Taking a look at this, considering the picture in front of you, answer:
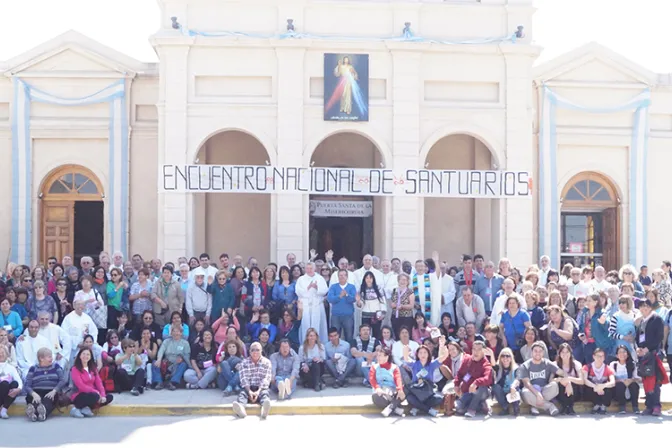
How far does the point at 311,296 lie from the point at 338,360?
4.85 feet

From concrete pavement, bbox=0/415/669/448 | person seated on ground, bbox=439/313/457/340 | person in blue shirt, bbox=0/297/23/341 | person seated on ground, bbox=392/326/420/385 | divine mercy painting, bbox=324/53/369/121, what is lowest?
concrete pavement, bbox=0/415/669/448

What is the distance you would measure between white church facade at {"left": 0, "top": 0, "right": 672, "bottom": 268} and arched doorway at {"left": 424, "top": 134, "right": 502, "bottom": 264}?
0.05 meters

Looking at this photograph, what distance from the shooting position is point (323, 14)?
65.5ft

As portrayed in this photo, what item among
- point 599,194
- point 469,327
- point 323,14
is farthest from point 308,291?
point 599,194

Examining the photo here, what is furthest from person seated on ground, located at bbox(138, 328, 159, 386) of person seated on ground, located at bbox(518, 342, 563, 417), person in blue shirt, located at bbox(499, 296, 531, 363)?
person seated on ground, located at bbox(518, 342, 563, 417)

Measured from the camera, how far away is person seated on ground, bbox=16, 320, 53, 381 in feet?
44.0

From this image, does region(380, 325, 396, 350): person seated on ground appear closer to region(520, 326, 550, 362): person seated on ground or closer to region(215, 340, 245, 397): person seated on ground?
region(520, 326, 550, 362): person seated on ground

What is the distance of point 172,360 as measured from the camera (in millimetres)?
14539

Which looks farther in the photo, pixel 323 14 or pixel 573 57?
pixel 573 57

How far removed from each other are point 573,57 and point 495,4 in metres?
3.45

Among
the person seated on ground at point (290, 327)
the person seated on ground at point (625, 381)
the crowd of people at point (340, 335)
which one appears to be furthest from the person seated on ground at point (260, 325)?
the person seated on ground at point (625, 381)

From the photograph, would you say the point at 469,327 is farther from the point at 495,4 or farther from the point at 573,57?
the point at 573,57

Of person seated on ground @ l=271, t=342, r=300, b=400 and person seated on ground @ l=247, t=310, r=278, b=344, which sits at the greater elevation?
person seated on ground @ l=247, t=310, r=278, b=344

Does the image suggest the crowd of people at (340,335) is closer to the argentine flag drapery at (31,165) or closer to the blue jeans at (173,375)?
the blue jeans at (173,375)
